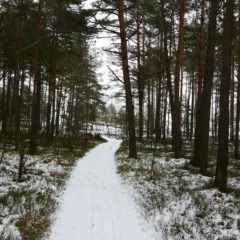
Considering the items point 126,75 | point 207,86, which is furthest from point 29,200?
point 126,75

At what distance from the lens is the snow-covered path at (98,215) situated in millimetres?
4625

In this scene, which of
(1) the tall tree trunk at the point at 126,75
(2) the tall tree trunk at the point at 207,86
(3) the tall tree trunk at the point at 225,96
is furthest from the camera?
(1) the tall tree trunk at the point at 126,75

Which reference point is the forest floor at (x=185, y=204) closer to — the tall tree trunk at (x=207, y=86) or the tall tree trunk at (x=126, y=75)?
the tall tree trunk at (x=207, y=86)

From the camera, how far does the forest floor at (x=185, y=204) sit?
464cm

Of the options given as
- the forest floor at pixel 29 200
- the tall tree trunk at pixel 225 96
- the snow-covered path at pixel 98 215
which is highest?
the tall tree trunk at pixel 225 96

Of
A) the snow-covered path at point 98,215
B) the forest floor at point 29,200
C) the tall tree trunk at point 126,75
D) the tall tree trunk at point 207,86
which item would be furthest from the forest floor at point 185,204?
the tall tree trunk at point 126,75

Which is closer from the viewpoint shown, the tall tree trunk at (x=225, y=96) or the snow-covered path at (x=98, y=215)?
the snow-covered path at (x=98, y=215)

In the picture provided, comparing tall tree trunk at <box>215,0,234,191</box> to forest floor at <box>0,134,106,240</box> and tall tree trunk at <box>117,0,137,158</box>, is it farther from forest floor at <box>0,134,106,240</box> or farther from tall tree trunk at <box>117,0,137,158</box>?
tall tree trunk at <box>117,0,137,158</box>

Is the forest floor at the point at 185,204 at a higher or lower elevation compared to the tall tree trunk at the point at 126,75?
lower

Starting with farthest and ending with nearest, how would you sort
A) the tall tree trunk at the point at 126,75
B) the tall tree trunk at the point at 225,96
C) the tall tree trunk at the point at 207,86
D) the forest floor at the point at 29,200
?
the tall tree trunk at the point at 126,75, the tall tree trunk at the point at 207,86, the tall tree trunk at the point at 225,96, the forest floor at the point at 29,200

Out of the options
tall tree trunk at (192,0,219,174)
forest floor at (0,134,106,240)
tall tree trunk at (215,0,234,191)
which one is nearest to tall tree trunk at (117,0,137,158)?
forest floor at (0,134,106,240)

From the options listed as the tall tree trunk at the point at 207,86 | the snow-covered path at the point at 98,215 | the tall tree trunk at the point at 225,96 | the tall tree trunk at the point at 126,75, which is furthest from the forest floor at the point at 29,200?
the tall tree trunk at the point at 207,86

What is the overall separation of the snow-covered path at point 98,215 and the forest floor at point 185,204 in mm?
363

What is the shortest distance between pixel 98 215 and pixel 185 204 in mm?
2183
